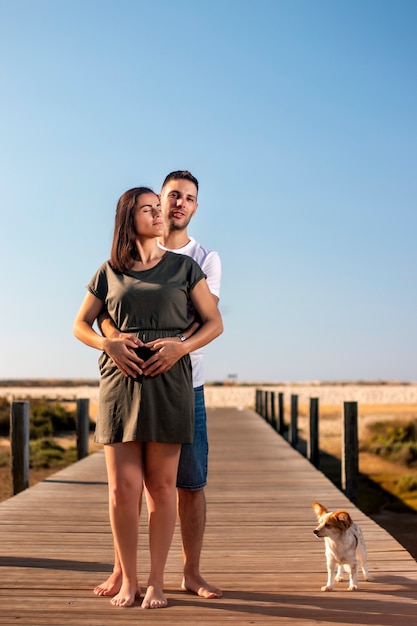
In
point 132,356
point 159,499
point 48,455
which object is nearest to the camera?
point 132,356

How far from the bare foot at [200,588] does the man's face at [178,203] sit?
1.70 m

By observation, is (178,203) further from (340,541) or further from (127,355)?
(340,541)

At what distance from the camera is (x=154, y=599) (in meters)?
3.55

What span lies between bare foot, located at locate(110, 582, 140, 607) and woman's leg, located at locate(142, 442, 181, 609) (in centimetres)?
7

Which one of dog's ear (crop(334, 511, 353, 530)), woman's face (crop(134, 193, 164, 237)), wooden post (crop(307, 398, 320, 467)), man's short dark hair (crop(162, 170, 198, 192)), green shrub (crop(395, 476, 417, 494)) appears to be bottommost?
green shrub (crop(395, 476, 417, 494))

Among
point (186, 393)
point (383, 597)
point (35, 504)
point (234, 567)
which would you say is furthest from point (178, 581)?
point (35, 504)

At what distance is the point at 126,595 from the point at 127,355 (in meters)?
1.11

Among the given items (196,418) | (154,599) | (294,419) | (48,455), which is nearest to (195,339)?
(196,418)

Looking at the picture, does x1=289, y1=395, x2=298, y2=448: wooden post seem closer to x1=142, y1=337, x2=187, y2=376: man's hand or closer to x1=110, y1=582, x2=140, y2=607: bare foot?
x1=110, y1=582, x2=140, y2=607: bare foot

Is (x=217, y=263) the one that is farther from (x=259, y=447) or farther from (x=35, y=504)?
(x=259, y=447)

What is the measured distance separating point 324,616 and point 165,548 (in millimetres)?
774

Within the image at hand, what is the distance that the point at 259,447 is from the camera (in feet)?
44.0

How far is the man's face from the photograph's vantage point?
12.1 feet

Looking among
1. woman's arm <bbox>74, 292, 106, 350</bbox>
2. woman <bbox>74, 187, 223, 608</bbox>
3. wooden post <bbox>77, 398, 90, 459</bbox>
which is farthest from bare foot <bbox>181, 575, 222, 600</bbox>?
wooden post <bbox>77, 398, 90, 459</bbox>
